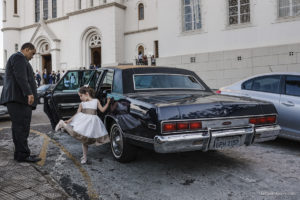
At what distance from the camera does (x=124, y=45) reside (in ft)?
89.5

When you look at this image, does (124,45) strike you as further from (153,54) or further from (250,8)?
(250,8)

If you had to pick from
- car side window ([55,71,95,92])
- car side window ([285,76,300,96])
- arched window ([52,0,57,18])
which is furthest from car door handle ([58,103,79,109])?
arched window ([52,0,57,18])

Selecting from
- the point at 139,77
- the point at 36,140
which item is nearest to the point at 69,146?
the point at 36,140

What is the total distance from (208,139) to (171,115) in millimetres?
558

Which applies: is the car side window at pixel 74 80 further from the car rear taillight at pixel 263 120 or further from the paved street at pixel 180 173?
the car rear taillight at pixel 263 120

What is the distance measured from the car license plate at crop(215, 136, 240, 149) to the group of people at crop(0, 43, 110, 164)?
172 cm

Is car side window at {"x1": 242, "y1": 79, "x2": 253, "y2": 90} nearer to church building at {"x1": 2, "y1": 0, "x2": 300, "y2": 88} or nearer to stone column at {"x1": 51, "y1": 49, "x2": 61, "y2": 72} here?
church building at {"x1": 2, "y1": 0, "x2": 300, "y2": 88}

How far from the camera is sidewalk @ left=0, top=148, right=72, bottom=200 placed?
3084mm

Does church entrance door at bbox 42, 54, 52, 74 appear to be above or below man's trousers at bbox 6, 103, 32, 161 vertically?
above

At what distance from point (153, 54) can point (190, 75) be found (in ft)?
70.3

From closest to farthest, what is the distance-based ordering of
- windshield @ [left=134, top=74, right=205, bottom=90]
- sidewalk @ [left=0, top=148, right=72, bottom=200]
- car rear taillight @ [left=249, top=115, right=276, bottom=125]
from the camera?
sidewalk @ [left=0, top=148, right=72, bottom=200] → car rear taillight @ [left=249, top=115, right=276, bottom=125] → windshield @ [left=134, top=74, right=205, bottom=90]

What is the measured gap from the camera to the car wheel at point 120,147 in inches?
159

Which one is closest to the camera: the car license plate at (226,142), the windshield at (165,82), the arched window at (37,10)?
the car license plate at (226,142)

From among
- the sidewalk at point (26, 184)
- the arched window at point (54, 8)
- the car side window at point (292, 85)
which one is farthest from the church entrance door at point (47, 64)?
the car side window at point (292, 85)
